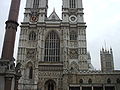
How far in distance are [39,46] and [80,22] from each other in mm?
10726

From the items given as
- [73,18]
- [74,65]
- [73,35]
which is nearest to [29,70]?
[74,65]

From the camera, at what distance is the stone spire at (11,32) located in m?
18.5

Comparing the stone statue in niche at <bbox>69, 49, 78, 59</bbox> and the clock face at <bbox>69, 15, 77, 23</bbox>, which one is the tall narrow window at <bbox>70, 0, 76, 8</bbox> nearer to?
the clock face at <bbox>69, 15, 77, 23</bbox>

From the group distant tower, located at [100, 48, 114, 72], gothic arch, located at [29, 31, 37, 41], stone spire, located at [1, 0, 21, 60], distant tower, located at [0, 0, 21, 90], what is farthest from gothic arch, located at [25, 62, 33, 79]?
distant tower, located at [100, 48, 114, 72]

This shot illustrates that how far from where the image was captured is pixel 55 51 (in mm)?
40375

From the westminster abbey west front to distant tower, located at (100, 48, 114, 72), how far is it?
31.6 meters

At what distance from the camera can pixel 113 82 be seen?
3161 cm

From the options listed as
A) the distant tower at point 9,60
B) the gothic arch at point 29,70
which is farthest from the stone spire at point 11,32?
the gothic arch at point 29,70

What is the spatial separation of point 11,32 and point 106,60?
59411 millimetres

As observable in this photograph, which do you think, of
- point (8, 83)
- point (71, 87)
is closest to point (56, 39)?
point (71, 87)

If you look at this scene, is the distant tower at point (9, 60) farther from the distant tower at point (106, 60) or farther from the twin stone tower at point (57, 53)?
the distant tower at point (106, 60)

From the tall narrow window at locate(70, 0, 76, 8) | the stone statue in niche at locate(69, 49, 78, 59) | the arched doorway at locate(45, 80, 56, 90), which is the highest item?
the tall narrow window at locate(70, 0, 76, 8)

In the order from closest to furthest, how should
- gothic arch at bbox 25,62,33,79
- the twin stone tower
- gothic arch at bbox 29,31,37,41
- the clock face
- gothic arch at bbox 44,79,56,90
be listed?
the twin stone tower → gothic arch at bbox 44,79,56,90 → gothic arch at bbox 25,62,33,79 → gothic arch at bbox 29,31,37,41 → the clock face

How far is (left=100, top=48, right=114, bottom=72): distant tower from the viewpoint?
2814 inches
